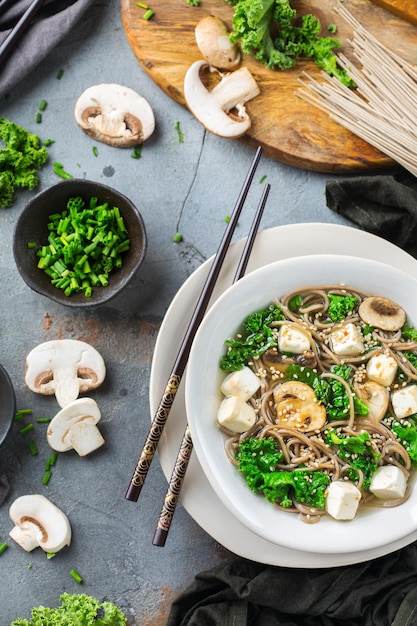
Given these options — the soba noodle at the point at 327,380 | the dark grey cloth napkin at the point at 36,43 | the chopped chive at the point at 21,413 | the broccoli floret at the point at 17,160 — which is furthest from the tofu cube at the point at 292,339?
the dark grey cloth napkin at the point at 36,43

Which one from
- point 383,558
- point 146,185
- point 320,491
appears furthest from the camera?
point 146,185

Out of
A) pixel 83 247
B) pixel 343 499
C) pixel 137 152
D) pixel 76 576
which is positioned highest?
pixel 137 152

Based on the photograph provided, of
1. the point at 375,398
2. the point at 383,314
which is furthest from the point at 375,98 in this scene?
the point at 375,398

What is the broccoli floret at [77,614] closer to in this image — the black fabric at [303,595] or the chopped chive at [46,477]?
the black fabric at [303,595]

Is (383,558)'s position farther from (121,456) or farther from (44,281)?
(44,281)

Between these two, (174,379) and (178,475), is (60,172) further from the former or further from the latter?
(178,475)

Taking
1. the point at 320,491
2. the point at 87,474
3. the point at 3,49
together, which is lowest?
the point at 87,474

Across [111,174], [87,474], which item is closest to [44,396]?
[87,474]
